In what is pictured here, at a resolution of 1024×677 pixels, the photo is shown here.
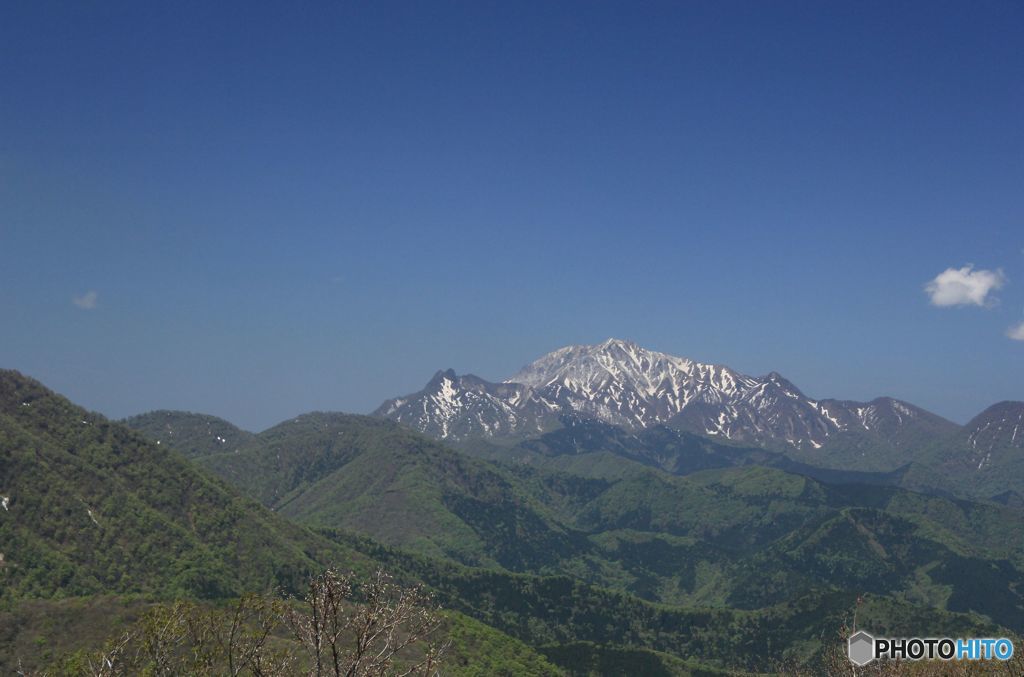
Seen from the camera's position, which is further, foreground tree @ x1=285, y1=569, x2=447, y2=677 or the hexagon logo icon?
the hexagon logo icon

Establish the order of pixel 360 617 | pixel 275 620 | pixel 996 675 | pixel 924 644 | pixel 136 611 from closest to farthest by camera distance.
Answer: pixel 360 617
pixel 275 620
pixel 924 644
pixel 996 675
pixel 136 611

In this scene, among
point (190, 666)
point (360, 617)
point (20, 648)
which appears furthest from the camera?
point (20, 648)

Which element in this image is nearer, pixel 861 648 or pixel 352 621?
pixel 352 621

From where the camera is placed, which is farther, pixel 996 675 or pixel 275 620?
pixel 996 675

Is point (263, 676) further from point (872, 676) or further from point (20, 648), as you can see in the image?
point (20, 648)

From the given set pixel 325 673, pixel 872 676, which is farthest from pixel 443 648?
pixel 872 676

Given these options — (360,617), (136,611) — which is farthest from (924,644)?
(136,611)

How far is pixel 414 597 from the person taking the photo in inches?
1411

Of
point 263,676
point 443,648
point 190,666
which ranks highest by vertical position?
point 443,648

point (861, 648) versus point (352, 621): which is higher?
point (861, 648)

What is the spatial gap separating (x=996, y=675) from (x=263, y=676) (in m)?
72.4

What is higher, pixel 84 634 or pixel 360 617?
pixel 360 617

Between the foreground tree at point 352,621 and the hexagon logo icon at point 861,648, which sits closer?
the foreground tree at point 352,621

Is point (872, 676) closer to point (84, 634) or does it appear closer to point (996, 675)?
point (996, 675)
